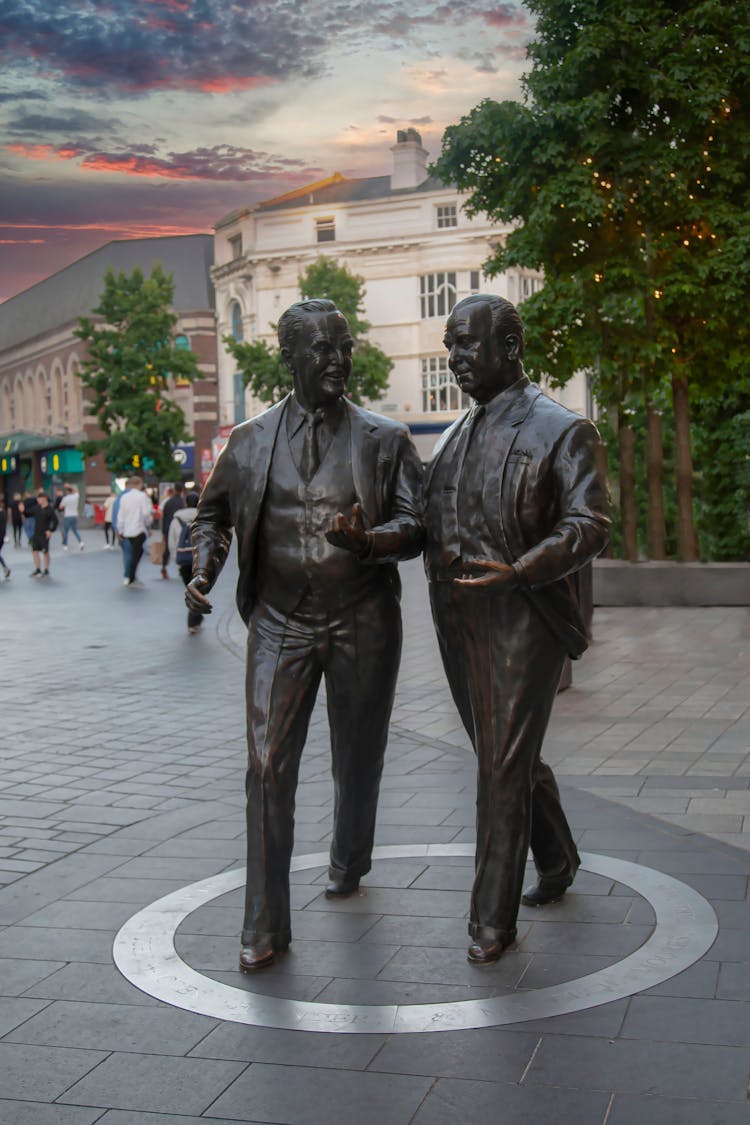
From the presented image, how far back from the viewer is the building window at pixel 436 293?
174 feet

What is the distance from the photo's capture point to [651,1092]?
3.39m

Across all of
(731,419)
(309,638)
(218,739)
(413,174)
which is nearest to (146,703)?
(218,739)

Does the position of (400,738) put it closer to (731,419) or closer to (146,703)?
(146,703)

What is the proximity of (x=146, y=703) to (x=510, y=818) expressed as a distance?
6222mm

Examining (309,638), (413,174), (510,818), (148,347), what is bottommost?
(510,818)

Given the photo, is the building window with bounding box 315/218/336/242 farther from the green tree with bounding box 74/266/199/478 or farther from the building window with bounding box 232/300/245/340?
the green tree with bounding box 74/266/199/478

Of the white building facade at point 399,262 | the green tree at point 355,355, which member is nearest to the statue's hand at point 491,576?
the green tree at point 355,355

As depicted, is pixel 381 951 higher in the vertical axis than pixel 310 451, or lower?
lower

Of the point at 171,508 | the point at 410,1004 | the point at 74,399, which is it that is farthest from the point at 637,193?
the point at 74,399

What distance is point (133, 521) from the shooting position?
70.8 feet

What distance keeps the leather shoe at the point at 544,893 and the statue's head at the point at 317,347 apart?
5.84ft

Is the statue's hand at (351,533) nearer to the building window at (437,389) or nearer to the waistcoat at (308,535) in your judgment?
the waistcoat at (308,535)

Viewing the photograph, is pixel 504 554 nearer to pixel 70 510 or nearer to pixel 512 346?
pixel 512 346

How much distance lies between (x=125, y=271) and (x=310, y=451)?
63.5m
